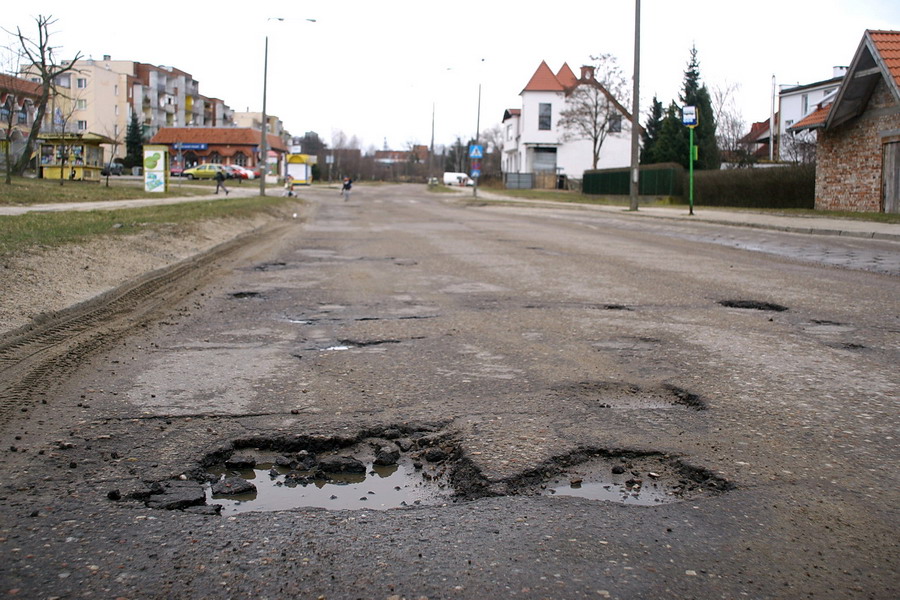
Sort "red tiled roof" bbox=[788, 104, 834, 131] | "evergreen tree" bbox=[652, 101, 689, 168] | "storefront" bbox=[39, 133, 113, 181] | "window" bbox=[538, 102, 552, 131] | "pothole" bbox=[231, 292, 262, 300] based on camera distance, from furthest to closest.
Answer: "window" bbox=[538, 102, 552, 131] → "evergreen tree" bbox=[652, 101, 689, 168] → "storefront" bbox=[39, 133, 113, 181] → "red tiled roof" bbox=[788, 104, 834, 131] → "pothole" bbox=[231, 292, 262, 300]

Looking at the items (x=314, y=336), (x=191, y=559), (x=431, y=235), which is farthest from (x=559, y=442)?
(x=431, y=235)

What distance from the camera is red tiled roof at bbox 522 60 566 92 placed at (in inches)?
2793

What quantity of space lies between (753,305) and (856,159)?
2290cm

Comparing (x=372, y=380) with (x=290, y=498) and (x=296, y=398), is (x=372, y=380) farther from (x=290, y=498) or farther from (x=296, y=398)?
(x=290, y=498)

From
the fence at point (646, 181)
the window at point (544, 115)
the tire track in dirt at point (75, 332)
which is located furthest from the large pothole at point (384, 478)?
the window at point (544, 115)

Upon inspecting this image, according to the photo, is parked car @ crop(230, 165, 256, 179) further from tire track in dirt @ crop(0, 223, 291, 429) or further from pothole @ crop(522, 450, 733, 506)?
pothole @ crop(522, 450, 733, 506)

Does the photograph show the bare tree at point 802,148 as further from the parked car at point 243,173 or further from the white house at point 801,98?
the parked car at point 243,173

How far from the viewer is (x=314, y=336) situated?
689 cm

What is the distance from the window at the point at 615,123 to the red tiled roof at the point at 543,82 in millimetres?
8875

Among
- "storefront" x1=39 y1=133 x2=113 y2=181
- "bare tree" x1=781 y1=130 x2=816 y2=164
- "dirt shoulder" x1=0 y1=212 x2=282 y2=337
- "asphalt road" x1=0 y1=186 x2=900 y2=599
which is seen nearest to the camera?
"asphalt road" x1=0 y1=186 x2=900 y2=599

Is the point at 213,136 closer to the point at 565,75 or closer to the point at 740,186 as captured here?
the point at 565,75

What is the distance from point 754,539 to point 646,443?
1110 mm

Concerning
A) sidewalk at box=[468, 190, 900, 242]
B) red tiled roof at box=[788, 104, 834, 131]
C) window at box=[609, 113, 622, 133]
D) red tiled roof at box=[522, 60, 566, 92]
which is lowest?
sidewalk at box=[468, 190, 900, 242]

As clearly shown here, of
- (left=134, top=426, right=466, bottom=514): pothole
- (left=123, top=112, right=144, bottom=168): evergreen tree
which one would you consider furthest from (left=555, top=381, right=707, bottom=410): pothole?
(left=123, top=112, right=144, bottom=168): evergreen tree
